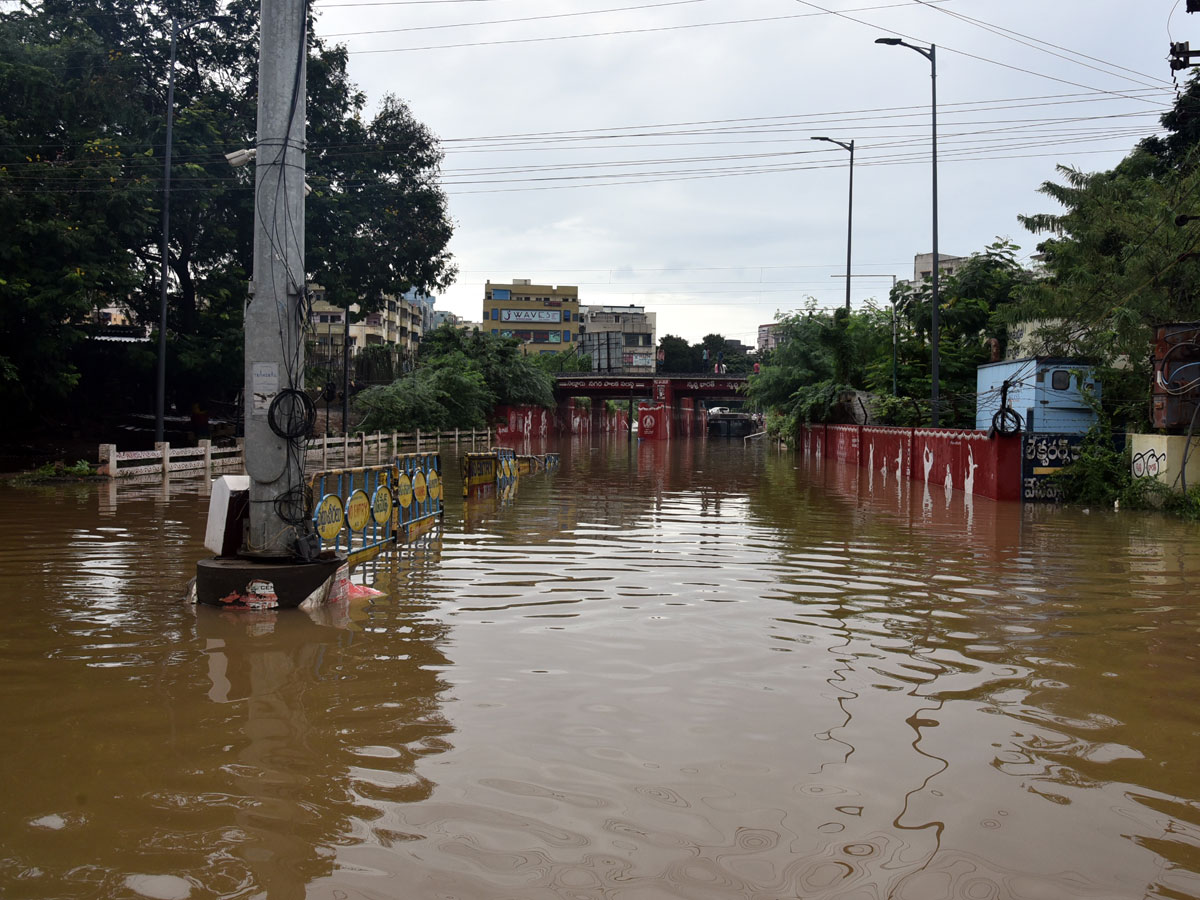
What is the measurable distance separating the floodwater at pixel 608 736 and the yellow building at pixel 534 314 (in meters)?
126

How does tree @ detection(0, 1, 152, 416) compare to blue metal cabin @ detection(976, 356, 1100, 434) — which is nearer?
blue metal cabin @ detection(976, 356, 1100, 434)

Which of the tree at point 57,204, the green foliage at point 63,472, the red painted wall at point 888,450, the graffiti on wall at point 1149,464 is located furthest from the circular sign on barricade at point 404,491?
the red painted wall at point 888,450

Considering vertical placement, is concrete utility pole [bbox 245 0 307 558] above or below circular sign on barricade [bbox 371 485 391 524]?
above

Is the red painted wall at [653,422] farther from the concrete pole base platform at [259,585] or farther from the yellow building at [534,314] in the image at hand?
the concrete pole base platform at [259,585]

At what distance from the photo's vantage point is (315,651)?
7.52 meters

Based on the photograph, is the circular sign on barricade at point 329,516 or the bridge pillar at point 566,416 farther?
the bridge pillar at point 566,416

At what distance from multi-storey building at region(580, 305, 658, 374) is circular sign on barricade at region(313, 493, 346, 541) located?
369 ft

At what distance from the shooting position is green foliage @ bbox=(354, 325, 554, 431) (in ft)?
148

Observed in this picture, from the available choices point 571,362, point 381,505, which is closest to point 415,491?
point 381,505

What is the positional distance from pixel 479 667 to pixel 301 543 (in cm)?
307

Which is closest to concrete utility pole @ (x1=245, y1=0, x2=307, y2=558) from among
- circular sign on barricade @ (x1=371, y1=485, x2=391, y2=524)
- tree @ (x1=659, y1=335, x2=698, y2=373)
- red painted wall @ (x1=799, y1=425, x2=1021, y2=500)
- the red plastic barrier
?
circular sign on barricade @ (x1=371, y1=485, x2=391, y2=524)

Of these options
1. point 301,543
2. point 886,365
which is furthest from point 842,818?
point 886,365

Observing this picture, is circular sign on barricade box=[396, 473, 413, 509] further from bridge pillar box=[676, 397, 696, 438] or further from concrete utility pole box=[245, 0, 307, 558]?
bridge pillar box=[676, 397, 696, 438]

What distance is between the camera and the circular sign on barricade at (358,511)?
445 inches
